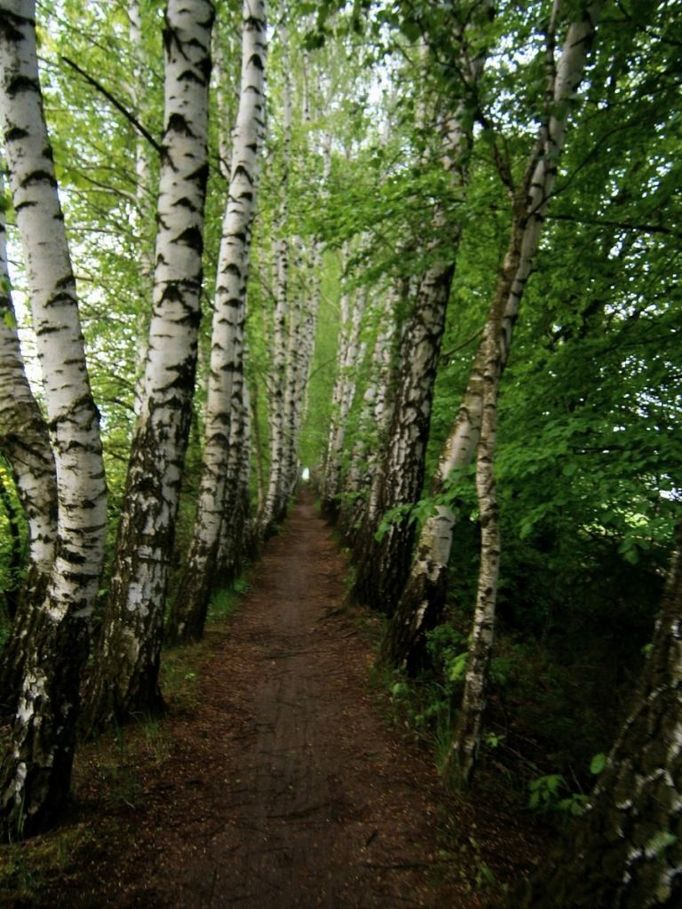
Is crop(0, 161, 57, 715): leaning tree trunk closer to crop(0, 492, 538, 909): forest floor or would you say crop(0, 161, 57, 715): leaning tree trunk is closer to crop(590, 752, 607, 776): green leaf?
crop(0, 492, 538, 909): forest floor

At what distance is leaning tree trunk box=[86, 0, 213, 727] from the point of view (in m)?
3.47

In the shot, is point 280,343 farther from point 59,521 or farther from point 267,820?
point 267,820

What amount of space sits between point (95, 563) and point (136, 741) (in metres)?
2.00

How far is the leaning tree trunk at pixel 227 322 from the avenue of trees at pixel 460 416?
0.04 metres

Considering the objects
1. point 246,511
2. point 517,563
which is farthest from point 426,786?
point 246,511

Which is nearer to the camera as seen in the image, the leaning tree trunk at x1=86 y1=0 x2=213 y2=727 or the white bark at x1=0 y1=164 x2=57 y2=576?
the leaning tree trunk at x1=86 y1=0 x2=213 y2=727

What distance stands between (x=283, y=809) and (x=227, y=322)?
5.33m

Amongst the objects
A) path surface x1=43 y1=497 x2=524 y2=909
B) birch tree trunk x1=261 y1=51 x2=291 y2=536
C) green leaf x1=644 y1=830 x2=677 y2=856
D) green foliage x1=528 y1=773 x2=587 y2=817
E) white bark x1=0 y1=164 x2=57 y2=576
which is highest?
birch tree trunk x1=261 y1=51 x2=291 y2=536

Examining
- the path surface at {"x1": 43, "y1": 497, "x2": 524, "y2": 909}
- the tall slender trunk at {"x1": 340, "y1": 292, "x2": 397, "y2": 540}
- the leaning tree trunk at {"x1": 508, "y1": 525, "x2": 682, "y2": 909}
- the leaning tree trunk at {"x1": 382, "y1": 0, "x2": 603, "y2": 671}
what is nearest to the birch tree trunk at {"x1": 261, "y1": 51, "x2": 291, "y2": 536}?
the tall slender trunk at {"x1": 340, "y1": 292, "x2": 397, "y2": 540}

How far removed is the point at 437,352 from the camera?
6.41m

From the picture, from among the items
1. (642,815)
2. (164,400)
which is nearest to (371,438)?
(164,400)

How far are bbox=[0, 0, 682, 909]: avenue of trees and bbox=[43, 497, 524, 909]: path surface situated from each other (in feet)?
1.64

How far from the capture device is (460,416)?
14.9 feet

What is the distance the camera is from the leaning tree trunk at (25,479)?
404 cm
